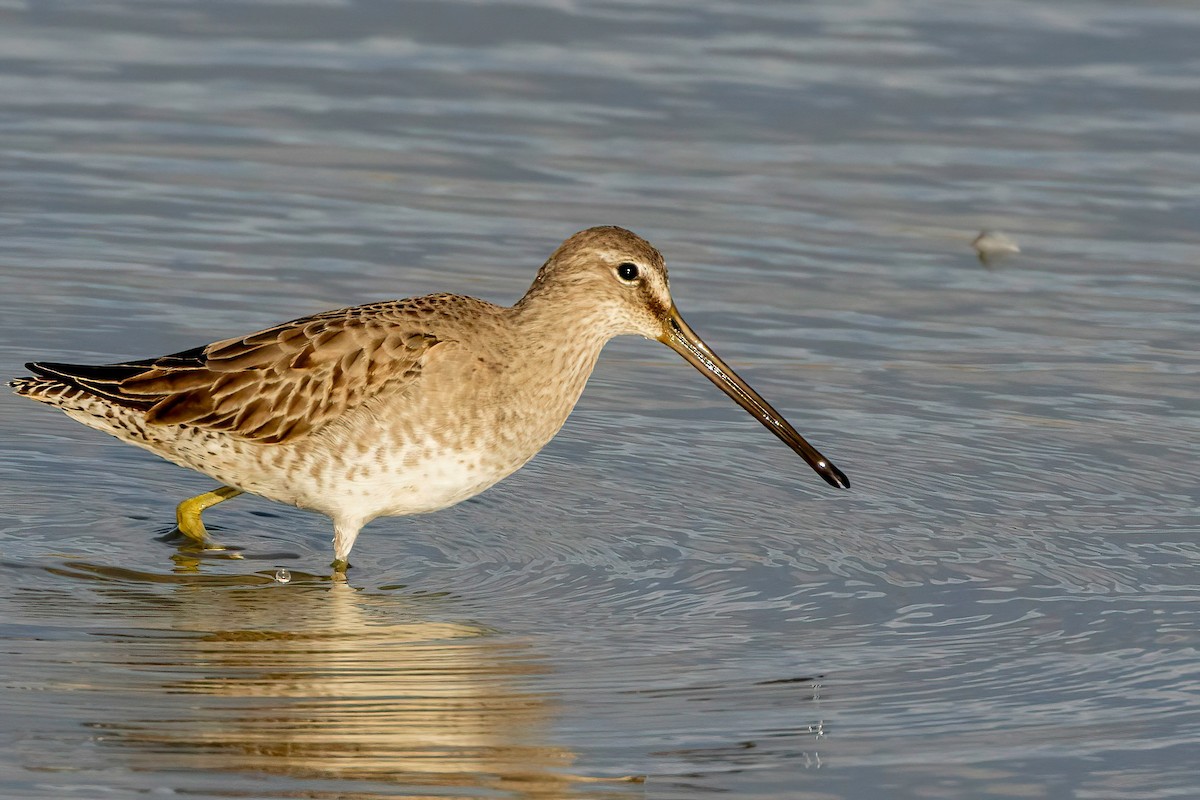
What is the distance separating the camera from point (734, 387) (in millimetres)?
7977

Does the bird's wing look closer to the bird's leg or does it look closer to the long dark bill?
the bird's leg

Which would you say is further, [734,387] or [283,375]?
[734,387]

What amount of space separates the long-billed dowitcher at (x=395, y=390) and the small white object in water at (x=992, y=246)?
3.66m

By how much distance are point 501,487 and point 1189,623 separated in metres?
2.89

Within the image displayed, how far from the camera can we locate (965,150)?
501 inches

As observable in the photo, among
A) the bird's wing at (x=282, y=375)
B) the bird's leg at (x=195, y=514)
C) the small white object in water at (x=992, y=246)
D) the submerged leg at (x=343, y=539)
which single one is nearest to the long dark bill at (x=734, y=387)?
the bird's wing at (x=282, y=375)

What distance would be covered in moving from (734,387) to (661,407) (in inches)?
67.1

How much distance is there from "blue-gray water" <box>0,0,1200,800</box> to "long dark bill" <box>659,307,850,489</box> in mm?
253

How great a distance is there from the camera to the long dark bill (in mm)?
7875

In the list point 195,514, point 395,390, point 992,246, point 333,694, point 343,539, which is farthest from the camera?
point 992,246

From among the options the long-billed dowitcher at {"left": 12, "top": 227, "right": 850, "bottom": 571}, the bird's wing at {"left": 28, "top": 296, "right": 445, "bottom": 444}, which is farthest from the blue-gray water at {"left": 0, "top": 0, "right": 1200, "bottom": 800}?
the bird's wing at {"left": 28, "top": 296, "right": 445, "bottom": 444}

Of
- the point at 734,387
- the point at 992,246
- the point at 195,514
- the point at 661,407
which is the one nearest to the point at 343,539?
the point at 195,514

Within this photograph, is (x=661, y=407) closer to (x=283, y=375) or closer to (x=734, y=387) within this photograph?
(x=734, y=387)

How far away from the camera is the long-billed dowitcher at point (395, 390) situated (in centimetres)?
758
